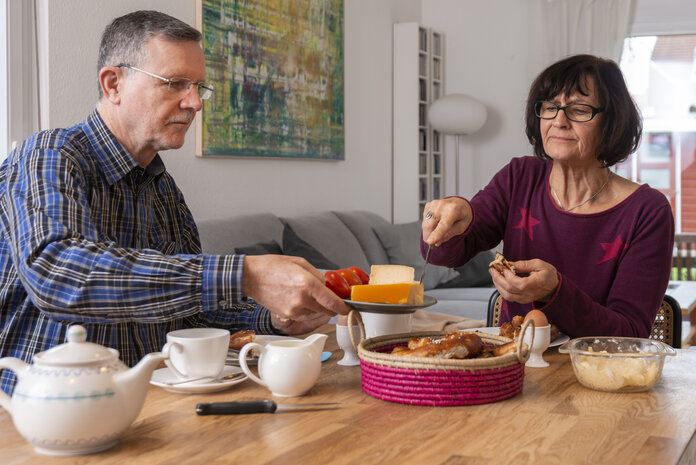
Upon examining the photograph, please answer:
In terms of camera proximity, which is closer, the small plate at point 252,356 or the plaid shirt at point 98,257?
the plaid shirt at point 98,257

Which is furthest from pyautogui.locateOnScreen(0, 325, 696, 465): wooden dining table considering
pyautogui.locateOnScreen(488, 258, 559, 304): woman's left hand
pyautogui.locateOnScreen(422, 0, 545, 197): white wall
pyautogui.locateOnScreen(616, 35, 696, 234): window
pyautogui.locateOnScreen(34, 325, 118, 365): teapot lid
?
pyautogui.locateOnScreen(422, 0, 545, 197): white wall

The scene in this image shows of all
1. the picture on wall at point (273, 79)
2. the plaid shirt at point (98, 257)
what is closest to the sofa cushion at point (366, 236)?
the picture on wall at point (273, 79)

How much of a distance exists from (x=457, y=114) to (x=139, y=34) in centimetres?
446

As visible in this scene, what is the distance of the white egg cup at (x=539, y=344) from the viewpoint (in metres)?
1.44

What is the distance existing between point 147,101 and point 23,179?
0.38 meters

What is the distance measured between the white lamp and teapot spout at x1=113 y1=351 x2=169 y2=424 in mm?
5147

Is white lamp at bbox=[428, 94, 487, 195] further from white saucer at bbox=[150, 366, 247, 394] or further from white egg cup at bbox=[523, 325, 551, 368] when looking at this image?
white saucer at bbox=[150, 366, 247, 394]

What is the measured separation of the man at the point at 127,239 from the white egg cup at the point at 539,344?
0.39 m

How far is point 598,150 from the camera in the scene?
1880mm

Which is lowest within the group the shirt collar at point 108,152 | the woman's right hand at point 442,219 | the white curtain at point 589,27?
the woman's right hand at point 442,219

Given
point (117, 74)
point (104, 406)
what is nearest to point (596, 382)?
point (104, 406)

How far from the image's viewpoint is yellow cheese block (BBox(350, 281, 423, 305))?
127cm

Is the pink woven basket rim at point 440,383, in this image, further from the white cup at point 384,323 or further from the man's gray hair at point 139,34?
the man's gray hair at point 139,34

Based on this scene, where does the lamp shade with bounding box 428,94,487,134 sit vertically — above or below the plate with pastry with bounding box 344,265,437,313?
above
